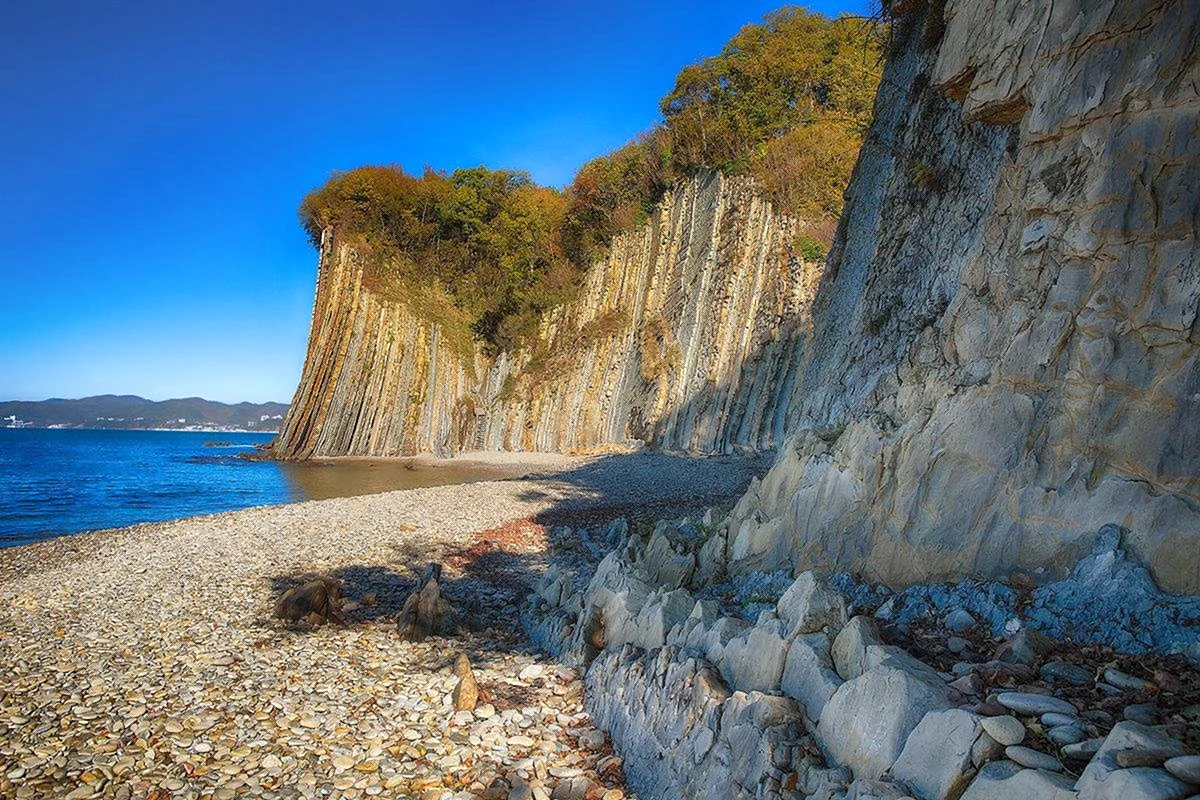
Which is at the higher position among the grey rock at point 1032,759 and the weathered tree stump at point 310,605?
the grey rock at point 1032,759

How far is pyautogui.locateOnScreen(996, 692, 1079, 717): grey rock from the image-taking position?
121 inches

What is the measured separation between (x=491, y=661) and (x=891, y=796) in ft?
18.6

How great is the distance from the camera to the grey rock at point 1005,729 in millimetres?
2947

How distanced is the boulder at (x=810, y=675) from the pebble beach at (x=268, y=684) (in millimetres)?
1842

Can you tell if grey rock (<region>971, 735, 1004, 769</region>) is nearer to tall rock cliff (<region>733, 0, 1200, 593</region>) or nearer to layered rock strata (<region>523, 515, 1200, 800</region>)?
layered rock strata (<region>523, 515, 1200, 800</region>)

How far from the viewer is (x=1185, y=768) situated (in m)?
2.32

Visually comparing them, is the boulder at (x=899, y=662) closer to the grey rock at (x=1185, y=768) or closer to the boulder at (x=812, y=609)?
the boulder at (x=812, y=609)

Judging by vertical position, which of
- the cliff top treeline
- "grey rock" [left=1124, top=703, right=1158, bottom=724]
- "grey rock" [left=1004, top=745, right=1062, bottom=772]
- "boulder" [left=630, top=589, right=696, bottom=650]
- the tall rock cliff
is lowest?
"boulder" [left=630, top=589, right=696, bottom=650]

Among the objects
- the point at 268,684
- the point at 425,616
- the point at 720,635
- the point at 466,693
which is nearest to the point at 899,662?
the point at 720,635

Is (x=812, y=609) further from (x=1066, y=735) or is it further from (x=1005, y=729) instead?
(x=1066, y=735)

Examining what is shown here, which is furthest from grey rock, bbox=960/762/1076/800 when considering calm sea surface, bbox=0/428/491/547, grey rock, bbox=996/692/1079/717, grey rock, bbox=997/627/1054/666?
calm sea surface, bbox=0/428/491/547

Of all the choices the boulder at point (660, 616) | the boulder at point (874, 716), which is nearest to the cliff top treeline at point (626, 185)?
the boulder at point (660, 616)

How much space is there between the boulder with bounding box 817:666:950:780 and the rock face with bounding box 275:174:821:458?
2190 cm

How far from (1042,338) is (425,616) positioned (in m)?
7.96
